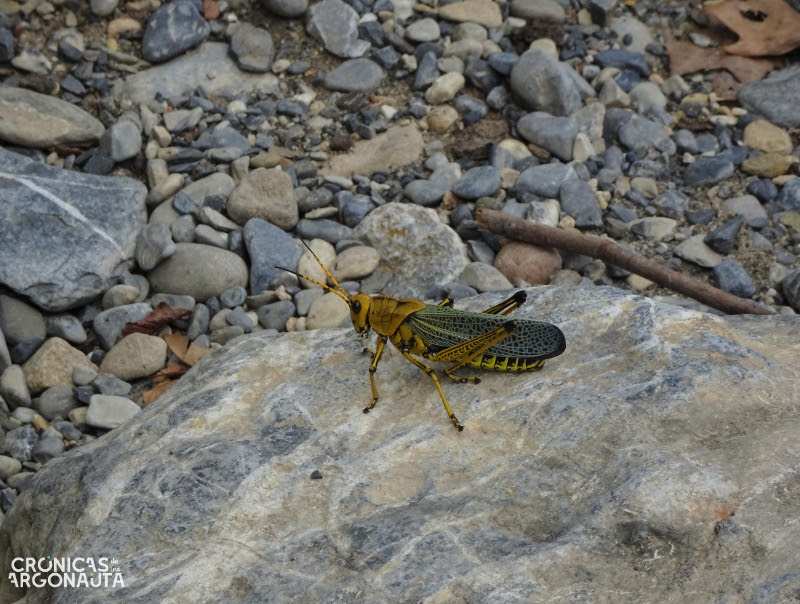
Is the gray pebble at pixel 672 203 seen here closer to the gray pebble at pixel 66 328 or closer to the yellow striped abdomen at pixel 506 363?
the yellow striped abdomen at pixel 506 363

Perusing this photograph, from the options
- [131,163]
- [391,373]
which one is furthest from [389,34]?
[391,373]

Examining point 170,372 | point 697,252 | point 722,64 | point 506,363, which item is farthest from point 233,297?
point 722,64

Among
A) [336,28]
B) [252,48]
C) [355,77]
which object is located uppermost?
[336,28]

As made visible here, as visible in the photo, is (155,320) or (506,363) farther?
(155,320)

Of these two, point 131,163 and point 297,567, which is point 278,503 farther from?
point 131,163

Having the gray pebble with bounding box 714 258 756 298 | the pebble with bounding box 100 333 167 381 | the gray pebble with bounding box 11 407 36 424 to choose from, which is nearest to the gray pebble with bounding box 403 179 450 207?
the gray pebble with bounding box 714 258 756 298

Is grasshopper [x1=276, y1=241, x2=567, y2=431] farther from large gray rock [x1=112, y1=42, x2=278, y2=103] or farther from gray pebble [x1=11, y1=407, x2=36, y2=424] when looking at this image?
large gray rock [x1=112, y1=42, x2=278, y2=103]

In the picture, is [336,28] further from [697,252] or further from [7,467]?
[7,467]
